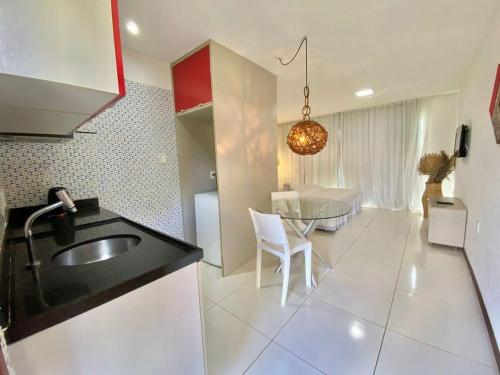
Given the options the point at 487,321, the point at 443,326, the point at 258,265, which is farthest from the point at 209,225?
the point at 487,321

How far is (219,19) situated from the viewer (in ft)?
5.73

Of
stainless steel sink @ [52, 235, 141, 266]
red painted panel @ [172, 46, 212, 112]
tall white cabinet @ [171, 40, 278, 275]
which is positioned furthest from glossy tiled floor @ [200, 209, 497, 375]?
red painted panel @ [172, 46, 212, 112]

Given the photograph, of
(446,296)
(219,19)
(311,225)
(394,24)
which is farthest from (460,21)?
(446,296)

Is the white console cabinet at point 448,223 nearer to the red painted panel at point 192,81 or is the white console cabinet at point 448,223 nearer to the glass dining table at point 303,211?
the glass dining table at point 303,211

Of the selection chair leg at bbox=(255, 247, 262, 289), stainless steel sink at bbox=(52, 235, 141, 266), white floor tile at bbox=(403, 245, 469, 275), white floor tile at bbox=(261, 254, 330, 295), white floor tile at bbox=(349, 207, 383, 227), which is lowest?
white floor tile at bbox=(261, 254, 330, 295)

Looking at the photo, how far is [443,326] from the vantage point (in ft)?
5.01

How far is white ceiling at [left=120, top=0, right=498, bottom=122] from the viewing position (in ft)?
5.34

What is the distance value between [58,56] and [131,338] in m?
0.91

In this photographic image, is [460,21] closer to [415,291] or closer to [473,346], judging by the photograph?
[415,291]

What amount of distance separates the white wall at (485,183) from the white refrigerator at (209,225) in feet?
7.32

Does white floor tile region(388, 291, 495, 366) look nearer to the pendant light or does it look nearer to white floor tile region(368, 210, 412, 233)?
the pendant light

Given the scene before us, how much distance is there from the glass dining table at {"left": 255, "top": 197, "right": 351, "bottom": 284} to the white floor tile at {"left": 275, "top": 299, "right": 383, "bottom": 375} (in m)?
0.71

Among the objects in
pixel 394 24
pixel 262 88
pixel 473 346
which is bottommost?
pixel 473 346

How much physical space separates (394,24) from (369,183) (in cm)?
370
